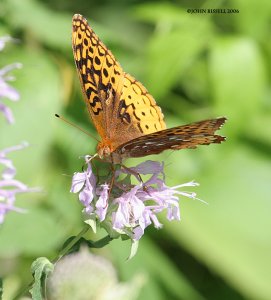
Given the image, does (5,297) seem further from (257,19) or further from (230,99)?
(257,19)

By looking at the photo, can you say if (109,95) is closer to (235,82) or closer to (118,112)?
(118,112)

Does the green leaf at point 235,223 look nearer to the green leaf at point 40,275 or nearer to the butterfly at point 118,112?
the butterfly at point 118,112

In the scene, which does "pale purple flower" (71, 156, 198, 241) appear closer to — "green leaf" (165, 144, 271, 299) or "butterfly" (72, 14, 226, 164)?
"butterfly" (72, 14, 226, 164)

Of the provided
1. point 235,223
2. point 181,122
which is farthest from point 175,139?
point 235,223

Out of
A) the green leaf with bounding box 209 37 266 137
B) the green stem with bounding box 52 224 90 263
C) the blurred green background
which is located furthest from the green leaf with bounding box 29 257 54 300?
the green leaf with bounding box 209 37 266 137

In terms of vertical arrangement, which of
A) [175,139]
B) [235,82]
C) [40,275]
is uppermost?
[235,82]

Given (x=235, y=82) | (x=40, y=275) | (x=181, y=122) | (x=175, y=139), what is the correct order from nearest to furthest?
1. (x=40, y=275)
2. (x=175, y=139)
3. (x=235, y=82)
4. (x=181, y=122)
